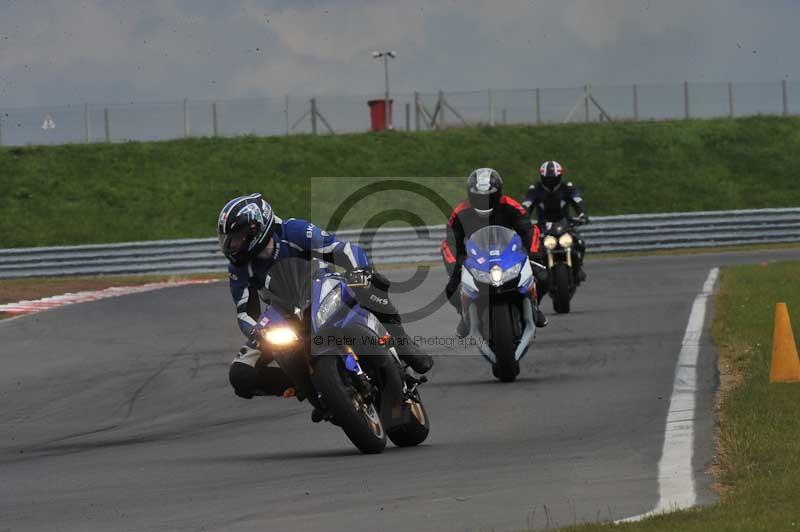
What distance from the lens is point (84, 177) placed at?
43812mm

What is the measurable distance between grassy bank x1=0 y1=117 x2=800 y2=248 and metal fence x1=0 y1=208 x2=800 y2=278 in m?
6.92

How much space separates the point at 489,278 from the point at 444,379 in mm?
1312

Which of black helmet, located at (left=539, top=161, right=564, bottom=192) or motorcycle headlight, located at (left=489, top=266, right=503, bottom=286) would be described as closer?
motorcycle headlight, located at (left=489, top=266, right=503, bottom=286)

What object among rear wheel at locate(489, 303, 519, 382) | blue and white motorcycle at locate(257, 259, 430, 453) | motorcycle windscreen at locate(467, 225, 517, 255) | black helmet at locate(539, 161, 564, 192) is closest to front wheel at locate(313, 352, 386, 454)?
blue and white motorcycle at locate(257, 259, 430, 453)

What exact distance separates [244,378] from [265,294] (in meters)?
0.57

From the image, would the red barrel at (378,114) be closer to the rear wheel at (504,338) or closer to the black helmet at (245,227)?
the rear wheel at (504,338)

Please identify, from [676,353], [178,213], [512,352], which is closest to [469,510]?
[512,352]

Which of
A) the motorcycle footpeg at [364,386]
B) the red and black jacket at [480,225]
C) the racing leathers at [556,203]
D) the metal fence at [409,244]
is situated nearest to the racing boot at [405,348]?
the motorcycle footpeg at [364,386]

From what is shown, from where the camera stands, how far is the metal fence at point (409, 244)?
30.8 metres

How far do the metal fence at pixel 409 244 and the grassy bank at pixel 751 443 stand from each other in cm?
1594

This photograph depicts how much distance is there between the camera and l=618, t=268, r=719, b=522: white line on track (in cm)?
645

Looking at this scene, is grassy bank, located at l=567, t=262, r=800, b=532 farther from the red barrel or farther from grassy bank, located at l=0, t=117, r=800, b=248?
the red barrel

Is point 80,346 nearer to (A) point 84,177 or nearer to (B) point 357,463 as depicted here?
(B) point 357,463

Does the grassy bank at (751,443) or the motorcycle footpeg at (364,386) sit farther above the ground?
the motorcycle footpeg at (364,386)
